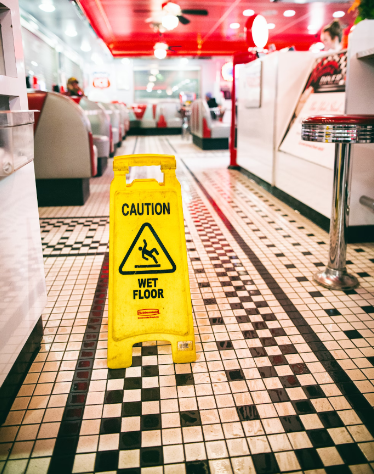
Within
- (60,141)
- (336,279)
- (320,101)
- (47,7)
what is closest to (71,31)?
(47,7)

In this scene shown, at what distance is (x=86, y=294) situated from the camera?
220 cm

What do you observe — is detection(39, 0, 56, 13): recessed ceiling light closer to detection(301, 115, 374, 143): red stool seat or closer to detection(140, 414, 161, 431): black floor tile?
detection(301, 115, 374, 143): red stool seat

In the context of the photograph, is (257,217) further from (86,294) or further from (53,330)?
(53,330)

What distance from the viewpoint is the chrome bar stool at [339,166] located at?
6.46 ft

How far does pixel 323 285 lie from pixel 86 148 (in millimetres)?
2737

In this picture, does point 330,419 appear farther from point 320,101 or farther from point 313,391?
point 320,101

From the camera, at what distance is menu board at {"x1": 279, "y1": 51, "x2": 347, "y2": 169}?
316 cm

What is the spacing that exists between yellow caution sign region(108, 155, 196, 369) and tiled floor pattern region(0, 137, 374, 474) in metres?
0.13

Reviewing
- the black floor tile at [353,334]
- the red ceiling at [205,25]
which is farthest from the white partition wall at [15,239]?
the red ceiling at [205,25]

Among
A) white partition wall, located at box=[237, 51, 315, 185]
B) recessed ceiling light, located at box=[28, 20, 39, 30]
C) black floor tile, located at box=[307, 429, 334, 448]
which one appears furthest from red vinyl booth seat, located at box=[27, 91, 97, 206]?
recessed ceiling light, located at box=[28, 20, 39, 30]

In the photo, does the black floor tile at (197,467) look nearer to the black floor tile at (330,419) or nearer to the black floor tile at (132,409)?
the black floor tile at (132,409)

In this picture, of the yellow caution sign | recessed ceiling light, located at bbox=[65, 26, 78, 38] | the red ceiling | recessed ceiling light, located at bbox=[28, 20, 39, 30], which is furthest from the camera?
recessed ceiling light, located at bbox=[65, 26, 78, 38]

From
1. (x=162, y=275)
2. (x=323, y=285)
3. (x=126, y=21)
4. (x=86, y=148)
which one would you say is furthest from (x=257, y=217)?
(x=126, y=21)

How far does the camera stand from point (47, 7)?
834cm
